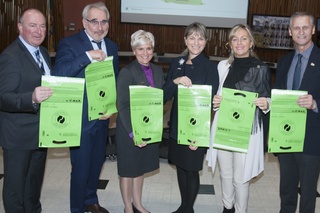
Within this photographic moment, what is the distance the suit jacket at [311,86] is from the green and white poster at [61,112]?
55.3 inches

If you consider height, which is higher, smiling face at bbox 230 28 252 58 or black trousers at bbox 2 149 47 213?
smiling face at bbox 230 28 252 58

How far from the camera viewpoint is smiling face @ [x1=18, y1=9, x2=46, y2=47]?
2.11 metres

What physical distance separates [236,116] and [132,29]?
6816 millimetres

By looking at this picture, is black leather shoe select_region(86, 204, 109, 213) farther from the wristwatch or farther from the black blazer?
the wristwatch

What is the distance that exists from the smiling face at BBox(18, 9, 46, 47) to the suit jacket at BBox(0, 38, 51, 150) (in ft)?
0.21

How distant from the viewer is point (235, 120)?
7.64 feet

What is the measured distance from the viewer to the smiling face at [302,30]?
7.24ft

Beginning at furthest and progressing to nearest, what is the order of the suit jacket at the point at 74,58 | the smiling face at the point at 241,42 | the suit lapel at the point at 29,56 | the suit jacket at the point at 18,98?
the smiling face at the point at 241,42
the suit jacket at the point at 74,58
the suit lapel at the point at 29,56
the suit jacket at the point at 18,98

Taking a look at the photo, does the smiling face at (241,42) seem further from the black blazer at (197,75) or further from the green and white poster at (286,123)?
the green and white poster at (286,123)

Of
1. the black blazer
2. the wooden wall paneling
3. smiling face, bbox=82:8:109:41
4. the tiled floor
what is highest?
the wooden wall paneling

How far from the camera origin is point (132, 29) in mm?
8703

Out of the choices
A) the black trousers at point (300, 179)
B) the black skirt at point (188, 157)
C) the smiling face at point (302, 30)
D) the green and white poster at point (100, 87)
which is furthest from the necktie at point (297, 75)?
the green and white poster at point (100, 87)

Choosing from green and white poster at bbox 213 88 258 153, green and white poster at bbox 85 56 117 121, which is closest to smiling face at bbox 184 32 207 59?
green and white poster at bbox 213 88 258 153

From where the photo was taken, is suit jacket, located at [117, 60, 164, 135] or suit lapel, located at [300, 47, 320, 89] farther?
suit jacket, located at [117, 60, 164, 135]
